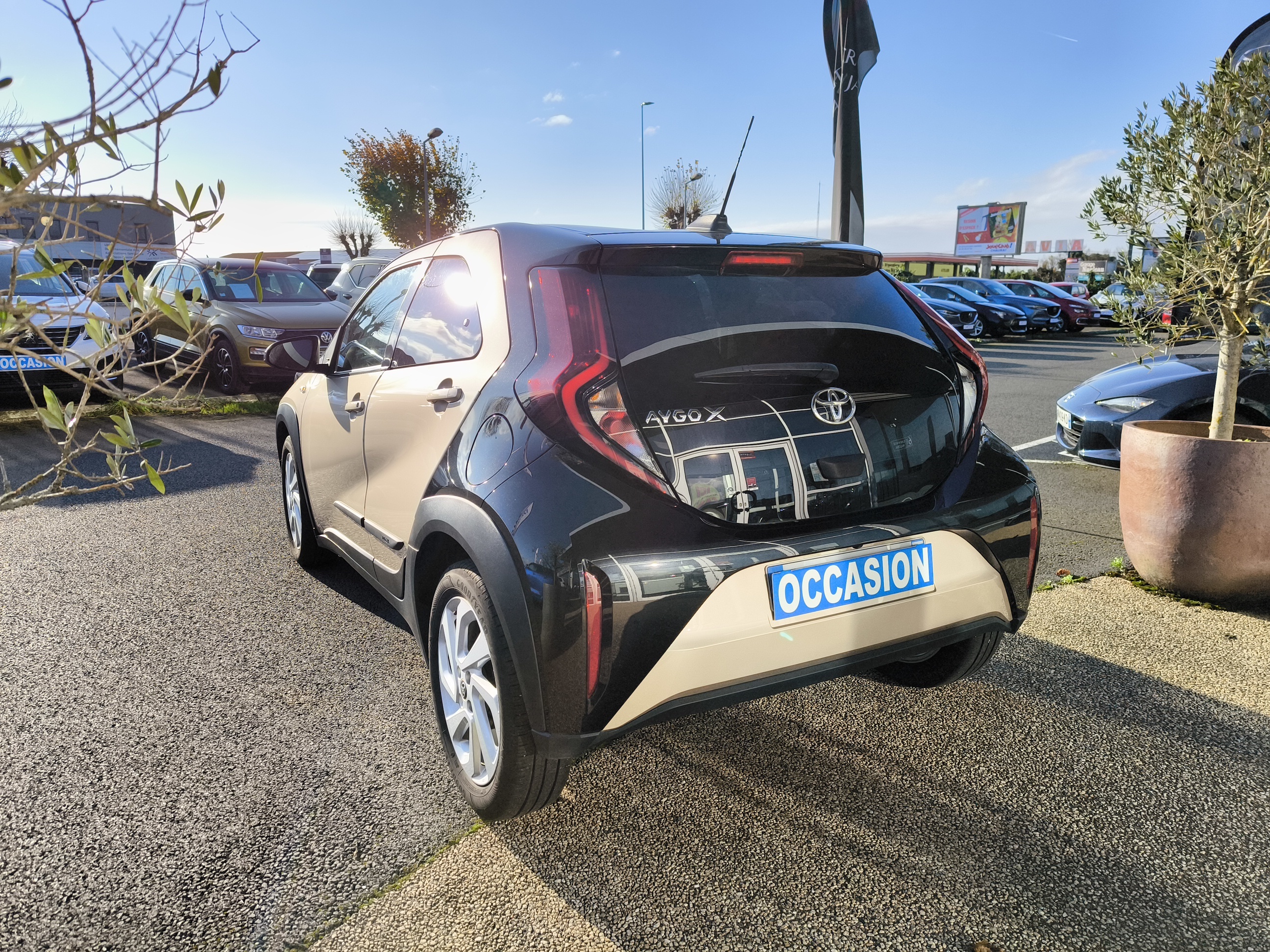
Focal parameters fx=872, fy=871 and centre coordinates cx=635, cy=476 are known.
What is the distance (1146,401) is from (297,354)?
5.38 metres

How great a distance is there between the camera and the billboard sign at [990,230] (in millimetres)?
55719

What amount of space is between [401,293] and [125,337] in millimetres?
1744

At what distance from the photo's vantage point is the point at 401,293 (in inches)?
132

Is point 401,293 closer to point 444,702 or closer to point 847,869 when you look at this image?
point 444,702

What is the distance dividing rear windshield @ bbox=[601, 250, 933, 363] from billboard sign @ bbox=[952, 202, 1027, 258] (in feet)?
195

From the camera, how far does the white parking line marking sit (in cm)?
798

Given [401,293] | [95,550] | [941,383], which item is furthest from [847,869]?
[95,550]

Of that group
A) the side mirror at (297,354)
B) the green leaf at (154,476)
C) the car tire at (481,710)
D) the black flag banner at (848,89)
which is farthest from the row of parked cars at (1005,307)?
the green leaf at (154,476)

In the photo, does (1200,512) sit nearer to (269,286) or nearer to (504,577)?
(504,577)

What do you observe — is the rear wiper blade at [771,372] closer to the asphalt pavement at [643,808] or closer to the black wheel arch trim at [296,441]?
the asphalt pavement at [643,808]

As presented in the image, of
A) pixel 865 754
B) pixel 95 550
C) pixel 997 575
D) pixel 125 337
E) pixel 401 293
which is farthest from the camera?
pixel 95 550

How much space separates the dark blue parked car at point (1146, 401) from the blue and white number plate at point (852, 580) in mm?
4164

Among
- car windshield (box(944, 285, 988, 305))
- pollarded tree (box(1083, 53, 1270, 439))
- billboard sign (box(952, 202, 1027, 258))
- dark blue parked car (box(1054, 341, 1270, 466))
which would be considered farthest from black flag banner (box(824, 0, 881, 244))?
billboard sign (box(952, 202, 1027, 258))

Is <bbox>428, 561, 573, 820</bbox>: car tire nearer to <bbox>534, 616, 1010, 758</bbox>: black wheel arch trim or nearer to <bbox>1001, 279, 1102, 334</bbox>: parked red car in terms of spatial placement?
<bbox>534, 616, 1010, 758</bbox>: black wheel arch trim
